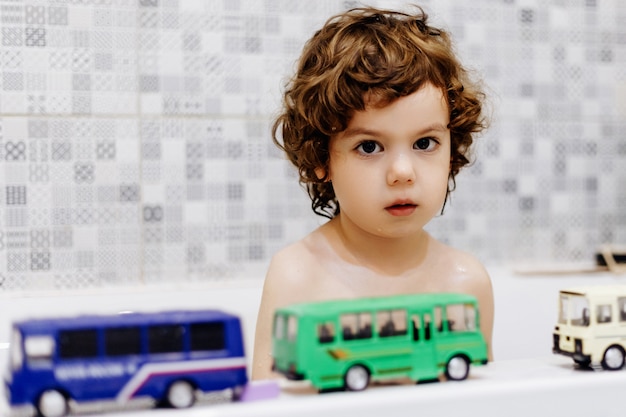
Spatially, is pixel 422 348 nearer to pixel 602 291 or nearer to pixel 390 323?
pixel 390 323

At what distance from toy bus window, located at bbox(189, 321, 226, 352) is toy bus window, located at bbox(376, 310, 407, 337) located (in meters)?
0.13

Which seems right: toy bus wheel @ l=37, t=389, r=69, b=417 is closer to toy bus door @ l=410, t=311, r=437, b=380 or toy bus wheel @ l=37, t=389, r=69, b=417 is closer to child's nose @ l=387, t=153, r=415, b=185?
toy bus door @ l=410, t=311, r=437, b=380

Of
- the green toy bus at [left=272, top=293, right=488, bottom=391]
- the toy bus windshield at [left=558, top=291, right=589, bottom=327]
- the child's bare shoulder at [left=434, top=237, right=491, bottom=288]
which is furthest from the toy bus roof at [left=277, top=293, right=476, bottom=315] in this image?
the child's bare shoulder at [left=434, top=237, right=491, bottom=288]

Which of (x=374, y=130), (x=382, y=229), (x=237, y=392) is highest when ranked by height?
(x=374, y=130)

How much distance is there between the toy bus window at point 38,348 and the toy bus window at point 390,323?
0.25m

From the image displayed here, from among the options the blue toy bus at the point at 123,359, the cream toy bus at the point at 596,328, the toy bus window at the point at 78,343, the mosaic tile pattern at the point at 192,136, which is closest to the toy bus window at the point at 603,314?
the cream toy bus at the point at 596,328

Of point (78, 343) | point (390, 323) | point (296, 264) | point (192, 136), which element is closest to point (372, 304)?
point (390, 323)

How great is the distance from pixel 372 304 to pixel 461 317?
9 cm

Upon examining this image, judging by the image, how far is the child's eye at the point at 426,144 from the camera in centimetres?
89

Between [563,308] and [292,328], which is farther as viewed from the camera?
[563,308]

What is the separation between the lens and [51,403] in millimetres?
565

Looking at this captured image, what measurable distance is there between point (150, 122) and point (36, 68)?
0.74ft

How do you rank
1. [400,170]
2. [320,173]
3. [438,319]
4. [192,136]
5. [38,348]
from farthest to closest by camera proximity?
[192,136]
[320,173]
[400,170]
[438,319]
[38,348]

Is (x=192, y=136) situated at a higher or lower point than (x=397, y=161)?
higher
